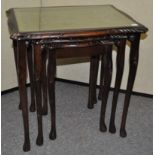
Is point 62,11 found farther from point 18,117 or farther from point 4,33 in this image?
point 18,117

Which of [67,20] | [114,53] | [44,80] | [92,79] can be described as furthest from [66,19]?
[114,53]

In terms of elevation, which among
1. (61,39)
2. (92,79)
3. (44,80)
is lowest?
(92,79)

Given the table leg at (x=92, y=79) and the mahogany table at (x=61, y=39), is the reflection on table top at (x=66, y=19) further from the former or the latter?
the table leg at (x=92, y=79)

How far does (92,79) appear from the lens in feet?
6.43

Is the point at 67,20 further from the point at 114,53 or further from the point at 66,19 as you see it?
the point at 114,53

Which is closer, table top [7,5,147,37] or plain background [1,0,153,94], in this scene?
table top [7,5,147,37]

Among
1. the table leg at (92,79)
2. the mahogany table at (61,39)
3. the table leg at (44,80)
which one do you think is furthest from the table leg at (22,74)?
the table leg at (92,79)

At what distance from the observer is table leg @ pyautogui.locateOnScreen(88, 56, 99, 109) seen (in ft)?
6.31

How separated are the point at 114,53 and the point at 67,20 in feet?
2.24

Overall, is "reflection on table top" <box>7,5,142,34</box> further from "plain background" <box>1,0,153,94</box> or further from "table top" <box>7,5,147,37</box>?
"plain background" <box>1,0,153,94</box>

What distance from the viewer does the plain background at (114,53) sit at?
1959mm

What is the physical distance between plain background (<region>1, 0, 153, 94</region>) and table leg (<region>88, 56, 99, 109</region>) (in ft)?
0.86

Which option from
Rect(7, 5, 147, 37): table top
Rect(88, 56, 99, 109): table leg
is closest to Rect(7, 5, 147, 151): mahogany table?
Rect(7, 5, 147, 37): table top

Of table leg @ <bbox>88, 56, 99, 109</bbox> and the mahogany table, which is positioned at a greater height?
the mahogany table
